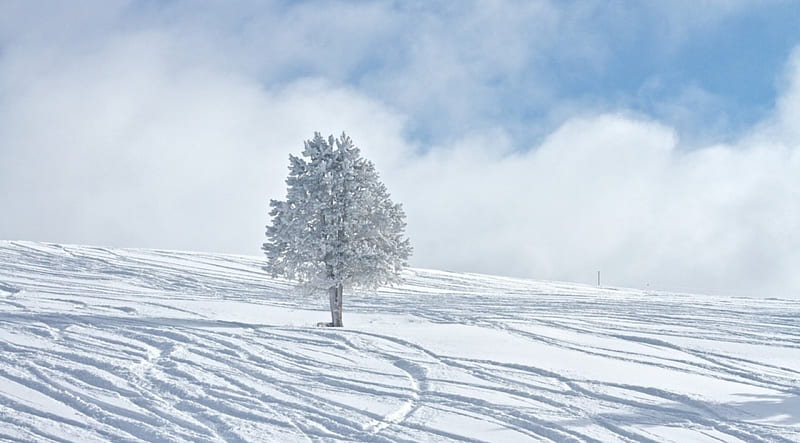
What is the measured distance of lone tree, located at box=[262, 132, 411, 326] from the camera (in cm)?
2638

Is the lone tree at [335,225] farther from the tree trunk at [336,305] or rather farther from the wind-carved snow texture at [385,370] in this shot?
the wind-carved snow texture at [385,370]

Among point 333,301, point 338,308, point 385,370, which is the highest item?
point 333,301

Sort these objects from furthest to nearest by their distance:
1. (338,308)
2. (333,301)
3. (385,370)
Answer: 1. (333,301)
2. (338,308)
3. (385,370)

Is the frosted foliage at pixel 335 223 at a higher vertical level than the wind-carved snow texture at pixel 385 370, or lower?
higher

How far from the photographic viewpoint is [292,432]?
12344 millimetres

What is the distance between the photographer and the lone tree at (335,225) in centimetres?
2638

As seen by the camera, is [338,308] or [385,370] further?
[338,308]

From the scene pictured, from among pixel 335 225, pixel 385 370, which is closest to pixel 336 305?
pixel 335 225

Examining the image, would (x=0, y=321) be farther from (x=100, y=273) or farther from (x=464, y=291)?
(x=464, y=291)

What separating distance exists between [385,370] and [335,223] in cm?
1013

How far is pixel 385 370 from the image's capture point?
688 inches

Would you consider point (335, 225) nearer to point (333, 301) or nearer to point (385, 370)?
point (333, 301)

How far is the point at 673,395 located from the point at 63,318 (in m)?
20.0

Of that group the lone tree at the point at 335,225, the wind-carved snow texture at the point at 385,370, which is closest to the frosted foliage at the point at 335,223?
the lone tree at the point at 335,225
